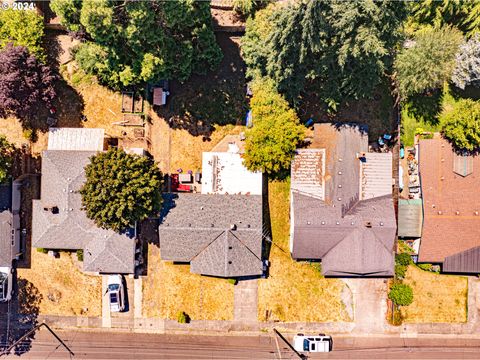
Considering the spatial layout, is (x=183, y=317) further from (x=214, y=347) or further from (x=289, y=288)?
(x=289, y=288)

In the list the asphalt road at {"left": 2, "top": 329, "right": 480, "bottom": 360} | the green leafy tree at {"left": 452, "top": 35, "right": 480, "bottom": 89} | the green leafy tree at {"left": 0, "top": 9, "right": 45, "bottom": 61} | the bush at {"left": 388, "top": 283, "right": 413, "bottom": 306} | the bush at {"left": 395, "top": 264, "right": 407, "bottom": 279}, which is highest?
the green leafy tree at {"left": 0, "top": 9, "right": 45, "bottom": 61}

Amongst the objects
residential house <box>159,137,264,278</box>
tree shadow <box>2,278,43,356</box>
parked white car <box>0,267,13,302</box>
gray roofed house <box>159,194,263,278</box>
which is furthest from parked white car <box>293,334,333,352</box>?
parked white car <box>0,267,13,302</box>

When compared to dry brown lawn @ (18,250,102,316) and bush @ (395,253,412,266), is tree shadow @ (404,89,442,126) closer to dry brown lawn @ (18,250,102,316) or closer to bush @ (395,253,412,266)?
bush @ (395,253,412,266)

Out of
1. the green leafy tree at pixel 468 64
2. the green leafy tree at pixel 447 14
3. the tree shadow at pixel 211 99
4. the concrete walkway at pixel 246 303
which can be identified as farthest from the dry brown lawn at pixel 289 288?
the green leafy tree at pixel 447 14

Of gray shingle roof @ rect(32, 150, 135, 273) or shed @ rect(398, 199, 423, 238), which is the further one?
shed @ rect(398, 199, 423, 238)

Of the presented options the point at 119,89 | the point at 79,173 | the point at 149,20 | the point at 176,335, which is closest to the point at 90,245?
the point at 79,173

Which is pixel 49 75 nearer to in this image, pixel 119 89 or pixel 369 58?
pixel 119 89
